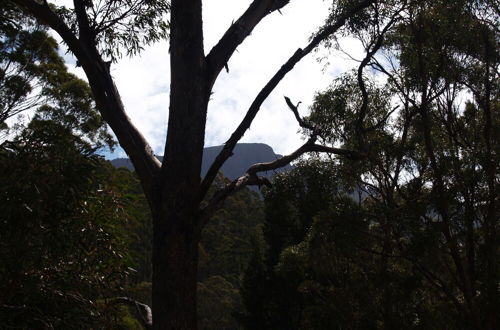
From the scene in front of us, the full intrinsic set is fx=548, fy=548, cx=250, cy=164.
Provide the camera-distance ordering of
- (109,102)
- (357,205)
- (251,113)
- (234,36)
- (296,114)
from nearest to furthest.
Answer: (251,113) → (109,102) → (234,36) → (296,114) → (357,205)

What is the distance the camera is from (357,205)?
874 centimetres

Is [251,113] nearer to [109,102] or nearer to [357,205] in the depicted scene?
[109,102]

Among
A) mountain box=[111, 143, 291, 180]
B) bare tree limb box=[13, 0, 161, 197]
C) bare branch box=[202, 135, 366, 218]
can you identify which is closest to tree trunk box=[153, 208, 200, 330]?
bare branch box=[202, 135, 366, 218]

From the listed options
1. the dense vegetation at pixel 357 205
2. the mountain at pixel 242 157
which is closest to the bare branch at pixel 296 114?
the dense vegetation at pixel 357 205

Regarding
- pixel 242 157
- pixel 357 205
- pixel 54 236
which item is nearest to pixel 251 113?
pixel 54 236

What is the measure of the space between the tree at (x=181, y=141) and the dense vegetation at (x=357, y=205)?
1.48 feet

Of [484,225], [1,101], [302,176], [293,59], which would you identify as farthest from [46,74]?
[293,59]

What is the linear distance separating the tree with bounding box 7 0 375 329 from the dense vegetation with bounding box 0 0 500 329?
45cm

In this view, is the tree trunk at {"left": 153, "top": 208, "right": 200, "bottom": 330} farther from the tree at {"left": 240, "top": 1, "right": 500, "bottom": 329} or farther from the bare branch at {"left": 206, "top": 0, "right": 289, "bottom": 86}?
the tree at {"left": 240, "top": 1, "right": 500, "bottom": 329}

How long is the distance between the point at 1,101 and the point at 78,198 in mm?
11785

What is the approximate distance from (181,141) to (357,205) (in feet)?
18.2

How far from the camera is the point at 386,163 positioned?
10750 millimetres

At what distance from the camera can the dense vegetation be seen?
4.14 meters

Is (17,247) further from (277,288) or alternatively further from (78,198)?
(277,288)
